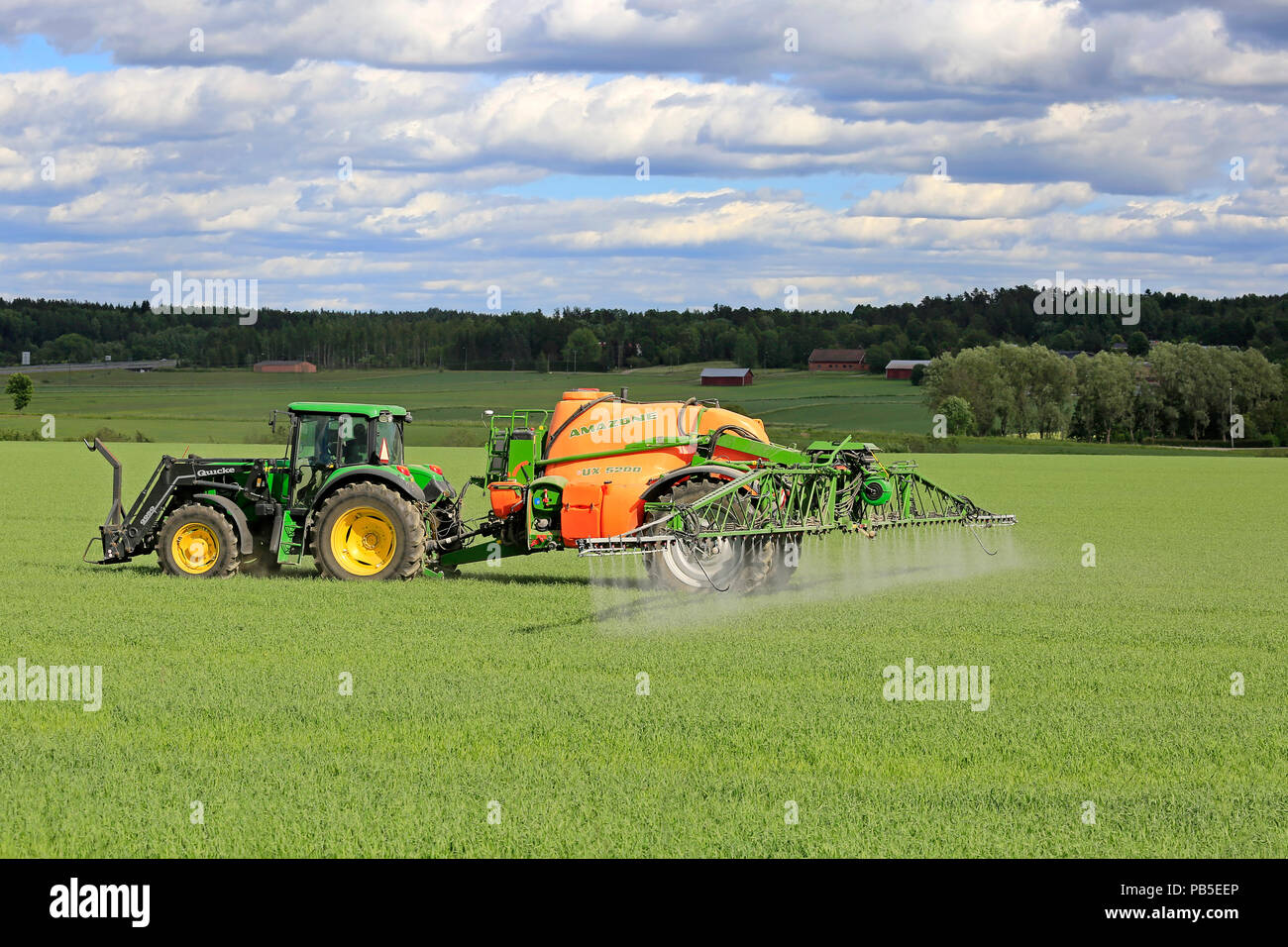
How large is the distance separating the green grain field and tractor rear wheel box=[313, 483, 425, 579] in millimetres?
467

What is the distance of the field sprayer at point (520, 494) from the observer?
17828mm

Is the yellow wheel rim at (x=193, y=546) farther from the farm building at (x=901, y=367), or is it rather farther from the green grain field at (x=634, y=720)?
the farm building at (x=901, y=367)

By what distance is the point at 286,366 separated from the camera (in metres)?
134

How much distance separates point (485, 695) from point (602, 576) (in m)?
8.65

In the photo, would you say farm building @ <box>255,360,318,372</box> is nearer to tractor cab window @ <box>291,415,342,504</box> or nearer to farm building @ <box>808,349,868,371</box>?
farm building @ <box>808,349,868,371</box>

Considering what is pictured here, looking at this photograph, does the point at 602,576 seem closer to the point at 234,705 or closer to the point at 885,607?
the point at 885,607

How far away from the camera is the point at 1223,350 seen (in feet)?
370
